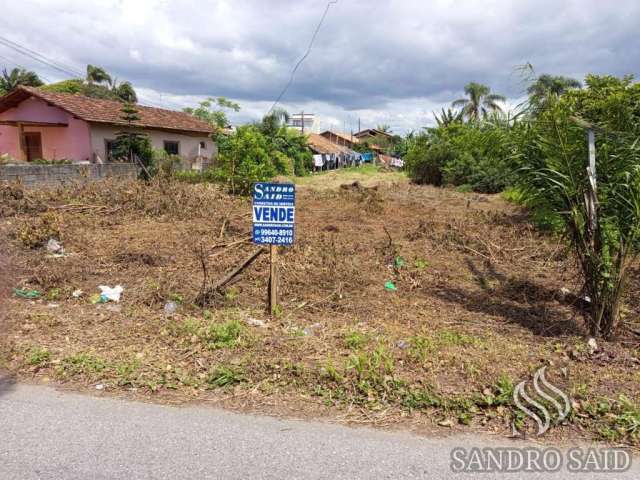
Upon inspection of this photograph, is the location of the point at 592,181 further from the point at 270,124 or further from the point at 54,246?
the point at 270,124

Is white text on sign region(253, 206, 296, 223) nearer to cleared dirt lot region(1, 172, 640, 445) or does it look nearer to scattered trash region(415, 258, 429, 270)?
cleared dirt lot region(1, 172, 640, 445)

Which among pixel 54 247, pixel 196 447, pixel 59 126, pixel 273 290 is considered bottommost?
pixel 196 447

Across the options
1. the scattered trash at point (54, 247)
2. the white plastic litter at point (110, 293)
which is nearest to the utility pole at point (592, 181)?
the white plastic litter at point (110, 293)

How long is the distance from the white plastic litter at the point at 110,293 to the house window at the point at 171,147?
19585 mm

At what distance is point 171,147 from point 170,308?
2104cm

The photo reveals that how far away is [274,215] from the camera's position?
471 cm

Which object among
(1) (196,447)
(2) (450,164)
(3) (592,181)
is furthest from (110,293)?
(2) (450,164)

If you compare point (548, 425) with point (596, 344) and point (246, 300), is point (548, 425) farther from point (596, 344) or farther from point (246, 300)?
point (246, 300)

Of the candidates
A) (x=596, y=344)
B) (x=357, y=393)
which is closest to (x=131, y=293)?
(x=357, y=393)

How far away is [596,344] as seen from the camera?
13.2 ft

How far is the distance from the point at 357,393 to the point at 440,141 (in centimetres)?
2244

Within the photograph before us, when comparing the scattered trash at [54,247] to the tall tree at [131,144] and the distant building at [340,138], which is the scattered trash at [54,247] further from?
the distant building at [340,138]

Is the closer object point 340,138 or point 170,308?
point 170,308

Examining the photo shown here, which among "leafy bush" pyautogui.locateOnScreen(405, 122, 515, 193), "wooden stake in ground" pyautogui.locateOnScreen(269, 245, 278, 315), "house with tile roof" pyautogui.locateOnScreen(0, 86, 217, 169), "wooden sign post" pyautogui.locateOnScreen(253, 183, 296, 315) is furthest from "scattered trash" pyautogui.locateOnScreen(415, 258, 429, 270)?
"house with tile roof" pyautogui.locateOnScreen(0, 86, 217, 169)
